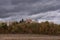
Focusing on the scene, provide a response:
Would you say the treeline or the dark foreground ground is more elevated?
the treeline

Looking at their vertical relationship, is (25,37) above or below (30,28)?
below

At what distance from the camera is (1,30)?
12031 mm

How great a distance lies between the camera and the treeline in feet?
39.7

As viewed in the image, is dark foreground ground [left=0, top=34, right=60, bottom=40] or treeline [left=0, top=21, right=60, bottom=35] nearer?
dark foreground ground [left=0, top=34, right=60, bottom=40]

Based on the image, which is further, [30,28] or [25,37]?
[30,28]

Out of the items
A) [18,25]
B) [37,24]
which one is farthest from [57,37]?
[18,25]

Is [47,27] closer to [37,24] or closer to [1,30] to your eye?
[37,24]

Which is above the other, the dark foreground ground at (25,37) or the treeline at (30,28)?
the treeline at (30,28)

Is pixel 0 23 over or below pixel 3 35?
over

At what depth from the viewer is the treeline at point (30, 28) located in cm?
1211

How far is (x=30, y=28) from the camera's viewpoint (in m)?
12.4

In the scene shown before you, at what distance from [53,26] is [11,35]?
2.90m

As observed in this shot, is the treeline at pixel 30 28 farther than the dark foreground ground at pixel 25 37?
Yes

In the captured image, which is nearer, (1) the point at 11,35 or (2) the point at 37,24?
(1) the point at 11,35
